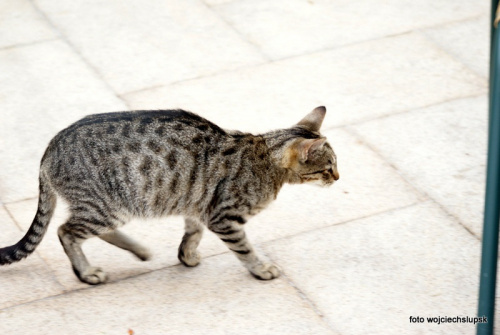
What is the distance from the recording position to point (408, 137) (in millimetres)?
6895

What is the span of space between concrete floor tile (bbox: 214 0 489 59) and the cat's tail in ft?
11.0

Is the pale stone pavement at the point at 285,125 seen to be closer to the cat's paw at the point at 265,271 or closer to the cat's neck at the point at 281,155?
the cat's paw at the point at 265,271

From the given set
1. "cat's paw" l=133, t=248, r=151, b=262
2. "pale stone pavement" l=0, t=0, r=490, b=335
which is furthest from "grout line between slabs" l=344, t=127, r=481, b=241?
"cat's paw" l=133, t=248, r=151, b=262

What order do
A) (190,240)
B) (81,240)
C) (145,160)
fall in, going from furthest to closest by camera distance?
(190,240) → (81,240) → (145,160)

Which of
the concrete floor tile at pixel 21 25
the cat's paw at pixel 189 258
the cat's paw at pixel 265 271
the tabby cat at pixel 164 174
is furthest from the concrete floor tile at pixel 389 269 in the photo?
the concrete floor tile at pixel 21 25

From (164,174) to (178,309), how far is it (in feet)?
2.77

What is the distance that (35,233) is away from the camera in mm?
5309

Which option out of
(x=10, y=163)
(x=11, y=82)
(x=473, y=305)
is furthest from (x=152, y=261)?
(x=11, y=82)

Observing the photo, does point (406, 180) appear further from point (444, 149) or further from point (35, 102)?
point (35, 102)

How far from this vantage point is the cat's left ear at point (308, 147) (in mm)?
5164

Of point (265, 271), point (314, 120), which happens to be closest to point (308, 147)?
point (314, 120)

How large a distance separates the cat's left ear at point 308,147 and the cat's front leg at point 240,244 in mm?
553

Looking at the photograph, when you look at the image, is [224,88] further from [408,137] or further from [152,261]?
[152,261]

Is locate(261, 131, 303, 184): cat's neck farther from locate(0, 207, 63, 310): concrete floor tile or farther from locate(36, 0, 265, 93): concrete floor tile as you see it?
locate(36, 0, 265, 93): concrete floor tile
